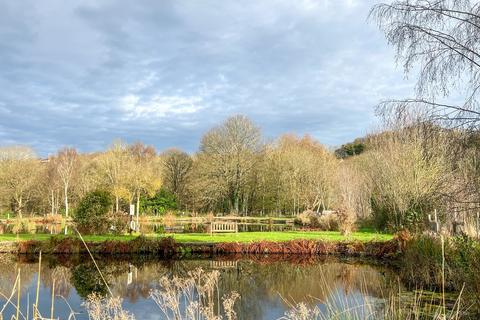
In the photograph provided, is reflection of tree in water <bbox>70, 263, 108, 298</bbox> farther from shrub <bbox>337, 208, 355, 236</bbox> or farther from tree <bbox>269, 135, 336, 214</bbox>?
tree <bbox>269, 135, 336, 214</bbox>

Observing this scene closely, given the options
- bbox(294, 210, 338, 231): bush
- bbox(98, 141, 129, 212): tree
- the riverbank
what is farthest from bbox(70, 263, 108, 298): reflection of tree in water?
bbox(98, 141, 129, 212): tree

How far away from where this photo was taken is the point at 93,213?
21.3m

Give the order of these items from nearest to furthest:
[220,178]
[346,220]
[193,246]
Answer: [193,246], [346,220], [220,178]

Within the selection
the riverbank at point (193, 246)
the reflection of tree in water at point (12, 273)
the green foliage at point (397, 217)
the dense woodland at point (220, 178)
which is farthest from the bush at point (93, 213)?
the green foliage at point (397, 217)

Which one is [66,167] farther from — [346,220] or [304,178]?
[346,220]

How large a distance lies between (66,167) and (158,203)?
10069mm

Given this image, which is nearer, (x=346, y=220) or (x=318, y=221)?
(x=346, y=220)

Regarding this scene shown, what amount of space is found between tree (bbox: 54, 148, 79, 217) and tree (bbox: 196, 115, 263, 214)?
1310 cm

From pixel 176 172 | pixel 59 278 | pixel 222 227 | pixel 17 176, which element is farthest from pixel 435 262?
pixel 176 172

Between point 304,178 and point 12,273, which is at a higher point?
point 304,178

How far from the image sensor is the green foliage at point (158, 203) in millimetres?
41469

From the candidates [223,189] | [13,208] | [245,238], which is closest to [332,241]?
[245,238]

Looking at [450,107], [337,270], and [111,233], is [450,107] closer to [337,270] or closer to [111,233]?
[337,270]

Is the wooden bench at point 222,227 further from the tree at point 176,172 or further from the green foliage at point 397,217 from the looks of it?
the tree at point 176,172
